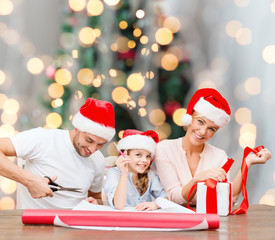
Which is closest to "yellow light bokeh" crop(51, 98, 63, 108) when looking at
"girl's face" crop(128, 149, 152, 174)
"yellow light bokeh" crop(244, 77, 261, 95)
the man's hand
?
"girl's face" crop(128, 149, 152, 174)

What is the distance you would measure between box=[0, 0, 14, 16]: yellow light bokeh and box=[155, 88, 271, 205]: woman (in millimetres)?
1485

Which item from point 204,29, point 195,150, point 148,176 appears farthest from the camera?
point 204,29

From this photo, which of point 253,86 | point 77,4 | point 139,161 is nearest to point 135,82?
point 77,4

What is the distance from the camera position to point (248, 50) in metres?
2.39

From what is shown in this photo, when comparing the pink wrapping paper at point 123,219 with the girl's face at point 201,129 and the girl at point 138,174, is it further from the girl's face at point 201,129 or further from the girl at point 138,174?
the girl's face at point 201,129

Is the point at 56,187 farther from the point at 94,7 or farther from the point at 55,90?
the point at 94,7

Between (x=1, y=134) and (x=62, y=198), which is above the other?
(x=1, y=134)

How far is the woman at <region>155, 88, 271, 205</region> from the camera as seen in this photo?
147 cm

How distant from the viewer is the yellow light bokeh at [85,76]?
233cm

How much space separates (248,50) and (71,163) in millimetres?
1489

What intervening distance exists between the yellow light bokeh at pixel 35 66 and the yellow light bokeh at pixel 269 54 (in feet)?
4.73

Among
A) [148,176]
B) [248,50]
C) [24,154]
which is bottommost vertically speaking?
[148,176]

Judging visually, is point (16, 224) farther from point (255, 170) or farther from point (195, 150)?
point (255, 170)

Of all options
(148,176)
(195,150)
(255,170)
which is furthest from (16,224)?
(255,170)
